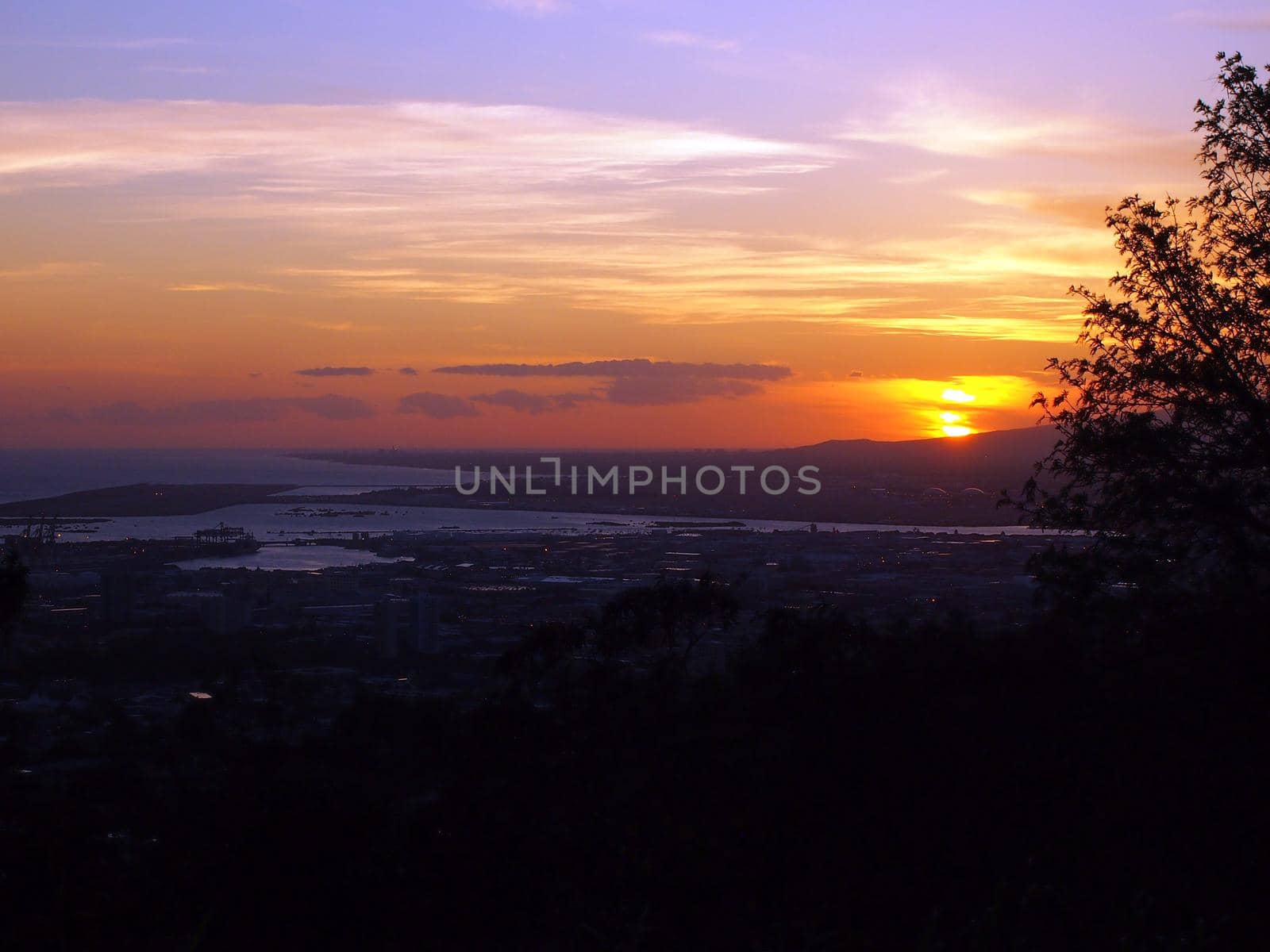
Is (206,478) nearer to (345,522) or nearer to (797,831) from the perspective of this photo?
(345,522)

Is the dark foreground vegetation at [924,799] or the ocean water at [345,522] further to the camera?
the ocean water at [345,522]

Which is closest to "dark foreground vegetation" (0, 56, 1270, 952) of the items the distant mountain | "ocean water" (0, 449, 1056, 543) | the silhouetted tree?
the silhouetted tree

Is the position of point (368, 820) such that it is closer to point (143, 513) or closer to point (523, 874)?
point (523, 874)

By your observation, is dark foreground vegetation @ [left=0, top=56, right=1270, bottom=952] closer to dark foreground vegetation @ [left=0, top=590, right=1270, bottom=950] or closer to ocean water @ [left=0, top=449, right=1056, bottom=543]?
dark foreground vegetation @ [left=0, top=590, right=1270, bottom=950]

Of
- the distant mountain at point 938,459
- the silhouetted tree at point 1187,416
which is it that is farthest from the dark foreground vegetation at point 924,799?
the distant mountain at point 938,459

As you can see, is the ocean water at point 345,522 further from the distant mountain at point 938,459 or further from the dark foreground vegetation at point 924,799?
the dark foreground vegetation at point 924,799

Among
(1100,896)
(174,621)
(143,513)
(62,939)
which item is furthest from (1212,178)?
(143,513)

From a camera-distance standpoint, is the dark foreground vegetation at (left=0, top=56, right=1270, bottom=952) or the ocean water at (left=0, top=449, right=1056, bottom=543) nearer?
the dark foreground vegetation at (left=0, top=56, right=1270, bottom=952)

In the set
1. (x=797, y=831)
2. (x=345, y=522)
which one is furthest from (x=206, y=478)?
(x=797, y=831)
